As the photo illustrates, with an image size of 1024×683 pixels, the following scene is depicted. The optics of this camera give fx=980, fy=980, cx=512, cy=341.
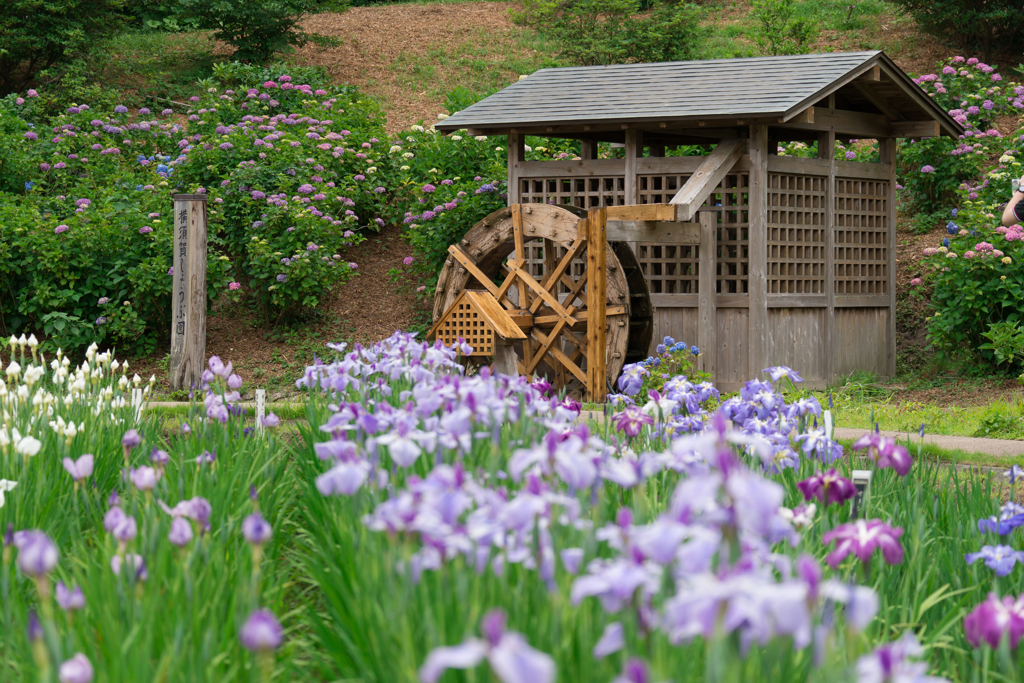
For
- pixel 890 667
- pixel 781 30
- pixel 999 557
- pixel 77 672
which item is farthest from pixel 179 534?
pixel 781 30

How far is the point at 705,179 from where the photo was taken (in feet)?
27.5

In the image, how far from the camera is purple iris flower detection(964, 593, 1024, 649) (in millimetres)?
1708

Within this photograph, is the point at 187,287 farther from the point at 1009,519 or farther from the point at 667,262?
the point at 1009,519

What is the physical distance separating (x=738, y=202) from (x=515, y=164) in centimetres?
238

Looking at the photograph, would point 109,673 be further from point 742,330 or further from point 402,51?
point 402,51

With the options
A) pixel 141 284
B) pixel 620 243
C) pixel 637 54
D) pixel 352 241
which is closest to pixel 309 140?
pixel 352 241

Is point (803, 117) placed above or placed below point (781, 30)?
below

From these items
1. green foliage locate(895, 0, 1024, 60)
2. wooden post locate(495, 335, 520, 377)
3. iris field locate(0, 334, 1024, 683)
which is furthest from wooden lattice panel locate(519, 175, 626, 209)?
green foliage locate(895, 0, 1024, 60)

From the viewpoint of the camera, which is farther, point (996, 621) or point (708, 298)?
point (708, 298)

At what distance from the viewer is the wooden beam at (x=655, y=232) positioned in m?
8.64

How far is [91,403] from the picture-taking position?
171 inches

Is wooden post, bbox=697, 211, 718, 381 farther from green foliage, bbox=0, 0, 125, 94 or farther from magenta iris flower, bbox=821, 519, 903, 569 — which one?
green foliage, bbox=0, 0, 125, 94

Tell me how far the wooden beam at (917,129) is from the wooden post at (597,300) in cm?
382

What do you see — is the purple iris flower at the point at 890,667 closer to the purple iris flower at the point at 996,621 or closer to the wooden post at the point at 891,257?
the purple iris flower at the point at 996,621
